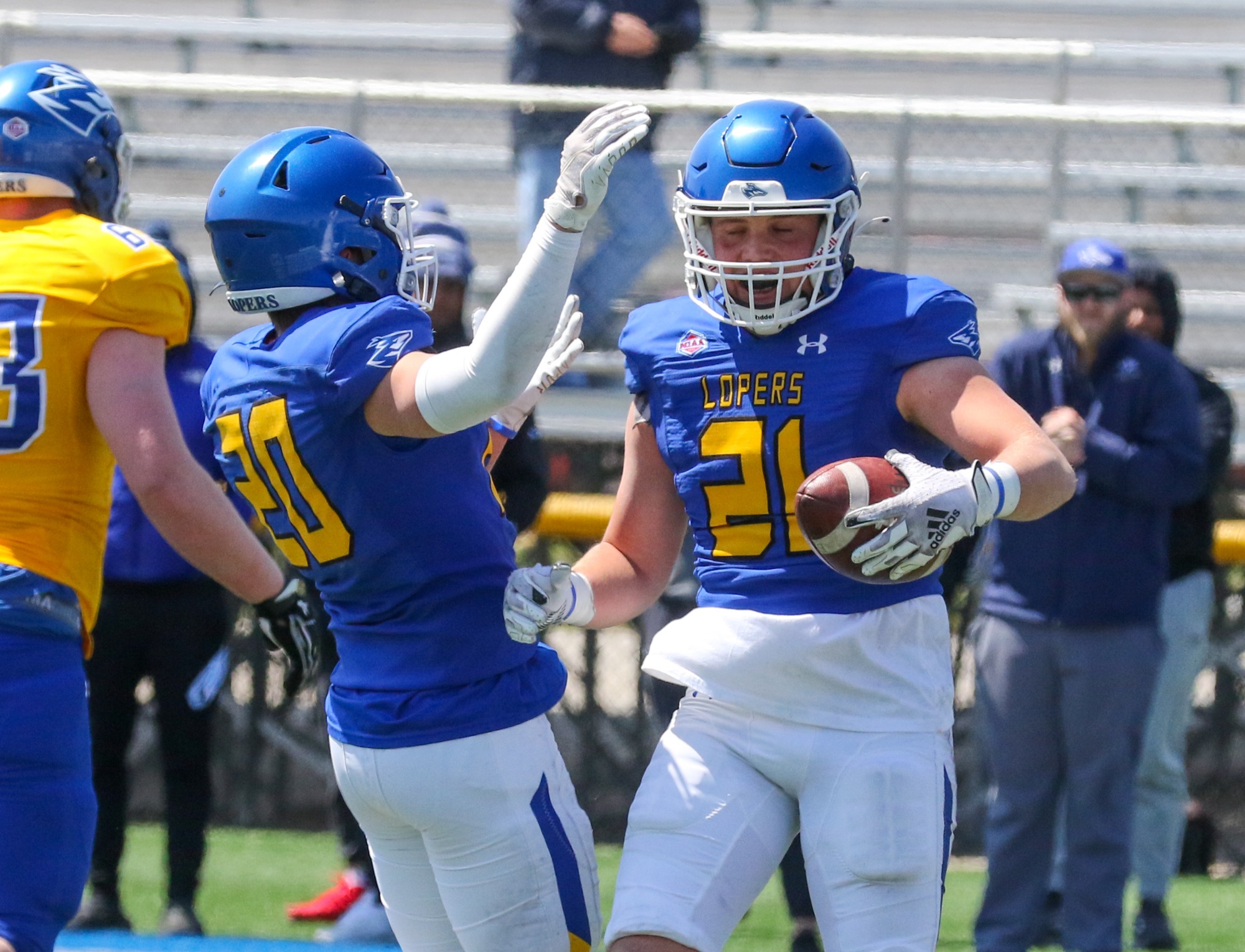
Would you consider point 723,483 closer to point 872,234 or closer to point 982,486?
point 982,486

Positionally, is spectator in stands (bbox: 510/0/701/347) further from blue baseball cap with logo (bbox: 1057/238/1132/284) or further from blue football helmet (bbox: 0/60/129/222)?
blue football helmet (bbox: 0/60/129/222)

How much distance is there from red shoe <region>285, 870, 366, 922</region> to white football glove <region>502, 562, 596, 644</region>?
2667 mm

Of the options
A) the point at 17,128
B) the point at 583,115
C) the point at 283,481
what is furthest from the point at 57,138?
the point at 583,115

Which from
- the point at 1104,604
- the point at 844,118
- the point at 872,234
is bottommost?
the point at 1104,604

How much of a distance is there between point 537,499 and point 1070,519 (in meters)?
1.37

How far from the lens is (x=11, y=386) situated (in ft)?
9.22

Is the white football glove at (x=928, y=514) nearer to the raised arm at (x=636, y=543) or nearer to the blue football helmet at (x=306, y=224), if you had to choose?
the raised arm at (x=636, y=543)

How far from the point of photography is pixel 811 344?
268 centimetres

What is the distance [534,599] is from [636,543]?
1.41ft

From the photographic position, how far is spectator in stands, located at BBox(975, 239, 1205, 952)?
4.44 meters

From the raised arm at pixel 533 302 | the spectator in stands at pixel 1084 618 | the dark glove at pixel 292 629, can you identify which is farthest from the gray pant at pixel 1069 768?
the raised arm at pixel 533 302

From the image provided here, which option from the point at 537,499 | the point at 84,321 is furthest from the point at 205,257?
the point at 84,321

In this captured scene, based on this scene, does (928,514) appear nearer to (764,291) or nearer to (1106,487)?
(764,291)

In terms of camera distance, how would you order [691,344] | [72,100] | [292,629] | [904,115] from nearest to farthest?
[691,344]
[72,100]
[292,629]
[904,115]
